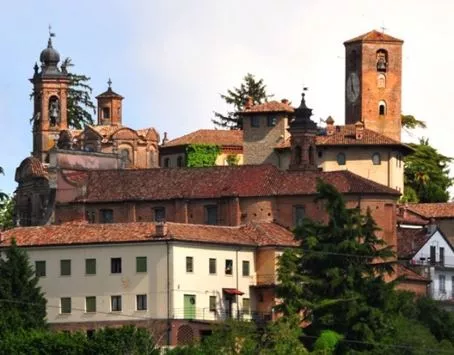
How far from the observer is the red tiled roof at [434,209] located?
13849cm

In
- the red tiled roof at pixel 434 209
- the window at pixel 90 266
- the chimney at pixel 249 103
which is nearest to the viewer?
the window at pixel 90 266

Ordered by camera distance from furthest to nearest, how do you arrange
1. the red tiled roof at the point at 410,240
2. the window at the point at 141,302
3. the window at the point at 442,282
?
the window at the point at 442,282
the red tiled roof at the point at 410,240
the window at the point at 141,302

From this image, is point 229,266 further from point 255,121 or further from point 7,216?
point 7,216

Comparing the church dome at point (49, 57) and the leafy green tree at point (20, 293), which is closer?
the leafy green tree at point (20, 293)

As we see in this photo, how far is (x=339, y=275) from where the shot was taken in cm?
11231

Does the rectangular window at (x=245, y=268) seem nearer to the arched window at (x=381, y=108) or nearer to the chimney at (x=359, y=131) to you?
the chimney at (x=359, y=131)

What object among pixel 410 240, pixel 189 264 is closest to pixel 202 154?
pixel 410 240

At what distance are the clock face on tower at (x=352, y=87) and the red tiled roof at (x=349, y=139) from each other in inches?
507

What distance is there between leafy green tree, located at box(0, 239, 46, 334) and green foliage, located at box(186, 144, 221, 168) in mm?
31059

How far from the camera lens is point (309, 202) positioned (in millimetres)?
123750

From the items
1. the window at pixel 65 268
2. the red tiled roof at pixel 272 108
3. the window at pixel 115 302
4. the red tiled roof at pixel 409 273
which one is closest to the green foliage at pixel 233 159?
the red tiled roof at pixel 272 108

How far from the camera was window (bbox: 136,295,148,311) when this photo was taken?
114 meters

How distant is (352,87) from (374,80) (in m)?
1.33

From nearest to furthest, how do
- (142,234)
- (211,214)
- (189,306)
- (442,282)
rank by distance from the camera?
1. (189,306)
2. (142,234)
3. (211,214)
4. (442,282)
